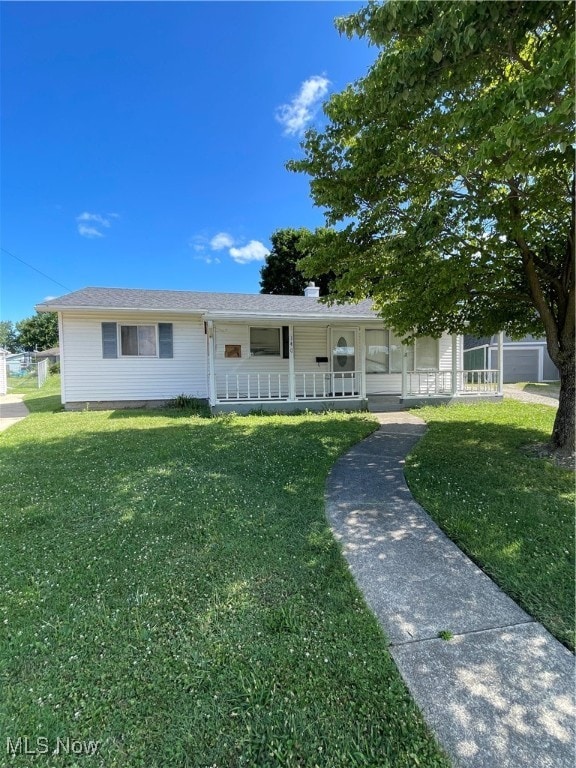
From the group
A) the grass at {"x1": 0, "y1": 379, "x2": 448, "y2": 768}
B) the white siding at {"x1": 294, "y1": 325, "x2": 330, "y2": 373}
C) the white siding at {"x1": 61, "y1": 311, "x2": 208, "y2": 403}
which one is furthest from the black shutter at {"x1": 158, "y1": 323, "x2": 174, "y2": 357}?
the grass at {"x1": 0, "y1": 379, "x2": 448, "y2": 768}

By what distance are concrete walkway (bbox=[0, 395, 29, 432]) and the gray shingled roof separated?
10.8 feet

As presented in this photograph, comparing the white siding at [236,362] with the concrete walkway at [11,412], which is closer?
the concrete walkway at [11,412]

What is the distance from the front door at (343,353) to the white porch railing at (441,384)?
194 centimetres

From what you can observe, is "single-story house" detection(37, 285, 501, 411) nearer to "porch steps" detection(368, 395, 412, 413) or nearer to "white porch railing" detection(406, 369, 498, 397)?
"white porch railing" detection(406, 369, 498, 397)

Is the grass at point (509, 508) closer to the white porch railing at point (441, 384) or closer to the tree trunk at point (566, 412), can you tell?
the tree trunk at point (566, 412)

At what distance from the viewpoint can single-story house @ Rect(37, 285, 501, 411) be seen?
1105cm

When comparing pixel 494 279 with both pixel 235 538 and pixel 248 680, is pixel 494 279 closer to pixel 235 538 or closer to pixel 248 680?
pixel 235 538

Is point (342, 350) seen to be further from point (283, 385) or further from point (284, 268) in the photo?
point (284, 268)

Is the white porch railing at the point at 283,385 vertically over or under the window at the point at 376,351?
under

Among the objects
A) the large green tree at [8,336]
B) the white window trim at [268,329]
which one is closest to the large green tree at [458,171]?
the white window trim at [268,329]

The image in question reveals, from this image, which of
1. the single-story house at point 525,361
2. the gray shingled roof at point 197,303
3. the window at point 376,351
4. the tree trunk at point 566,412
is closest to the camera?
the tree trunk at point 566,412

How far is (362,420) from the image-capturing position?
920cm

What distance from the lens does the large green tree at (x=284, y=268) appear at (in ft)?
85.4

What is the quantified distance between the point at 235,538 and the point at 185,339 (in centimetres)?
967
